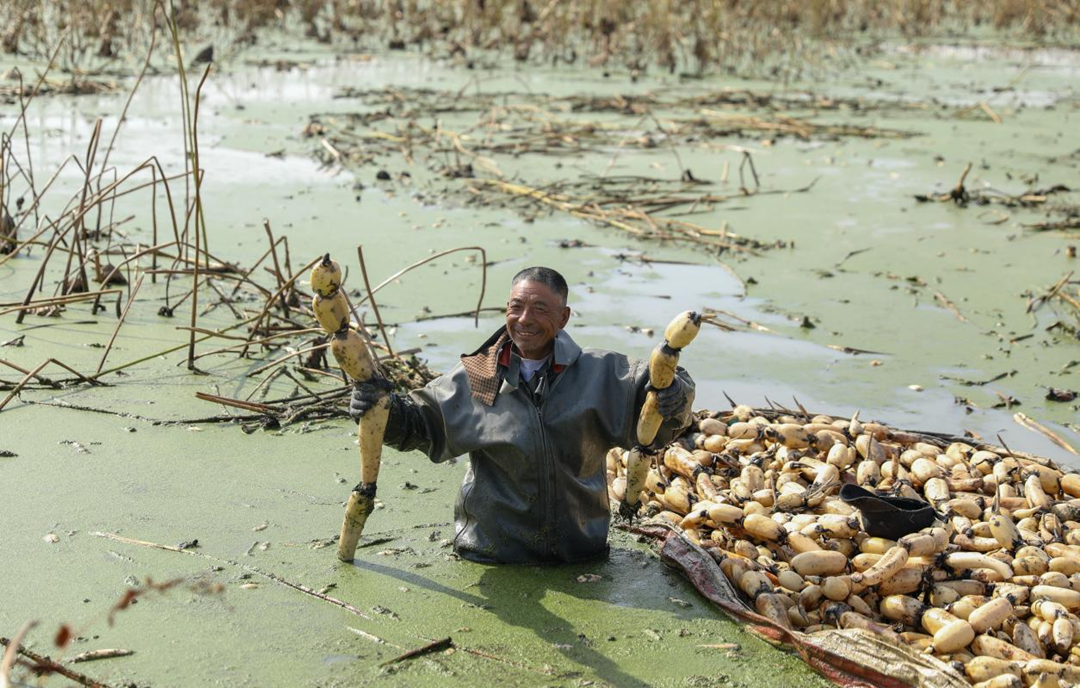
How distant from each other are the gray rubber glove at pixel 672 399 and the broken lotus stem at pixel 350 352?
2.06ft

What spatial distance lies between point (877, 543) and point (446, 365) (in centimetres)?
204

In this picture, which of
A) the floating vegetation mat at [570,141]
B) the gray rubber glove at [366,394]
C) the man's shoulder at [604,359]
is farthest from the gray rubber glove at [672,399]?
the floating vegetation mat at [570,141]

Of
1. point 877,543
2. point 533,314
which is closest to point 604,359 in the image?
point 533,314

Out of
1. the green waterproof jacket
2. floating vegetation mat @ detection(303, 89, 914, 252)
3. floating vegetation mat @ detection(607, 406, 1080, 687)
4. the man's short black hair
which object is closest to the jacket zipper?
the green waterproof jacket

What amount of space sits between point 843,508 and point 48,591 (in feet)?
6.66

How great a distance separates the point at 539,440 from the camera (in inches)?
115

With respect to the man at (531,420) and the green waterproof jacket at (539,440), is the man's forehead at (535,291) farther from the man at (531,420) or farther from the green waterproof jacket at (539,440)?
the green waterproof jacket at (539,440)

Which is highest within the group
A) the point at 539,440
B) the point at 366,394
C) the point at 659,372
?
the point at 659,372

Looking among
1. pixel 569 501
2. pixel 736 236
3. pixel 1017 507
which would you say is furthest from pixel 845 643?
pixel 736 236

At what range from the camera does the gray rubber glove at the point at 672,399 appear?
2793 mm

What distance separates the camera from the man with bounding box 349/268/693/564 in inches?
115

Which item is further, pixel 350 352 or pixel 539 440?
pixel 539 440

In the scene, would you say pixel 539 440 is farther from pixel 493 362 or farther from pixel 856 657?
pixel 856 657

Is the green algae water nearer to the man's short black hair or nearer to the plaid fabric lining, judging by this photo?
the plaid fabric lining
